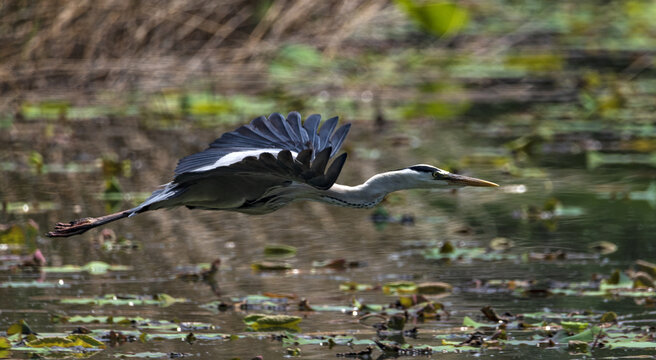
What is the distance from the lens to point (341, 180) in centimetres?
885

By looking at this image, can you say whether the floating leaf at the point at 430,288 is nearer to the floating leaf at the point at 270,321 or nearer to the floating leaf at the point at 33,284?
the floating leaf at the point at 270,321

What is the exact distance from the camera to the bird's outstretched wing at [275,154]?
433 centimetres

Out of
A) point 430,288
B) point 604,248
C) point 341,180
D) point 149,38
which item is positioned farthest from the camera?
point 149,38

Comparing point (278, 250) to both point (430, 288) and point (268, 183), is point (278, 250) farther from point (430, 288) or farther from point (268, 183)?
point (268, 183)

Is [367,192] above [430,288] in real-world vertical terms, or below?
above

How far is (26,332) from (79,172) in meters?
4.58

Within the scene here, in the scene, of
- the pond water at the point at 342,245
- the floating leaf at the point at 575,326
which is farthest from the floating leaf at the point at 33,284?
the floating leaf at the point at 575,326

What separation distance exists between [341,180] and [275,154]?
4.05 m

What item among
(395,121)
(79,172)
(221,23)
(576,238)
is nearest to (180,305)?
(576,238)

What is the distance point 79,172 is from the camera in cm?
941

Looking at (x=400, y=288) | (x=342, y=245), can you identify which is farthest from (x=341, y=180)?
(x=400, y=288)

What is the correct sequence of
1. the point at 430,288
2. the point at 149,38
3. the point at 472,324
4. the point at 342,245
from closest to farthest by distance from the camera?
the point at 472,324 < the point at 430,288 < the point at 342,245 < the point at 149,38

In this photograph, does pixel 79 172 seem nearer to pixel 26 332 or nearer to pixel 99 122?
pixel 99 122

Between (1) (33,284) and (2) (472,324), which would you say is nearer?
(2) (472,324)
